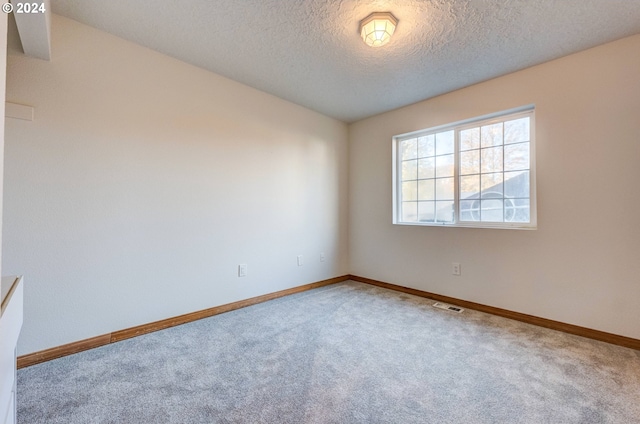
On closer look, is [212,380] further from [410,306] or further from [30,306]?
[410,306]

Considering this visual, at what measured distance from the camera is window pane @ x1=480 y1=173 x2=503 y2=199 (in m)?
2.89

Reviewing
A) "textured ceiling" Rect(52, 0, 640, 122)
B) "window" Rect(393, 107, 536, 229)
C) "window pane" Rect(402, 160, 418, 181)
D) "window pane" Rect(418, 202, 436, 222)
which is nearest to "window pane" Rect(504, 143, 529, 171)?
"window" Rect(393, 107, 536, 229)

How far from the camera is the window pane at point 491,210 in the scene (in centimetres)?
289

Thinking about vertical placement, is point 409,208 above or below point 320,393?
above

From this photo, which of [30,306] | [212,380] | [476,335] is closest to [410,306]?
[476,335]

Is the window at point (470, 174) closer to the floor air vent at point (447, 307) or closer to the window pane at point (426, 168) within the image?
the window pane at point (426, 168)

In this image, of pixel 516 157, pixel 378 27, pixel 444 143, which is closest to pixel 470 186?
pixel 516 157

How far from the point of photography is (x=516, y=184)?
2.78 metres

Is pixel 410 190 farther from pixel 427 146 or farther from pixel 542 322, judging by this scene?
pixel 542 322

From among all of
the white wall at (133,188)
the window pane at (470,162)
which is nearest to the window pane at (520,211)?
the window pane at (470,162)

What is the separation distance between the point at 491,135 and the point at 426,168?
30.1 inches

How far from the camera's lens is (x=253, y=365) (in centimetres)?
188

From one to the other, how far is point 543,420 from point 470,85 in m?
2.85

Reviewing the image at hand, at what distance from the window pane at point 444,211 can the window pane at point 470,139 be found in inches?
24.7
